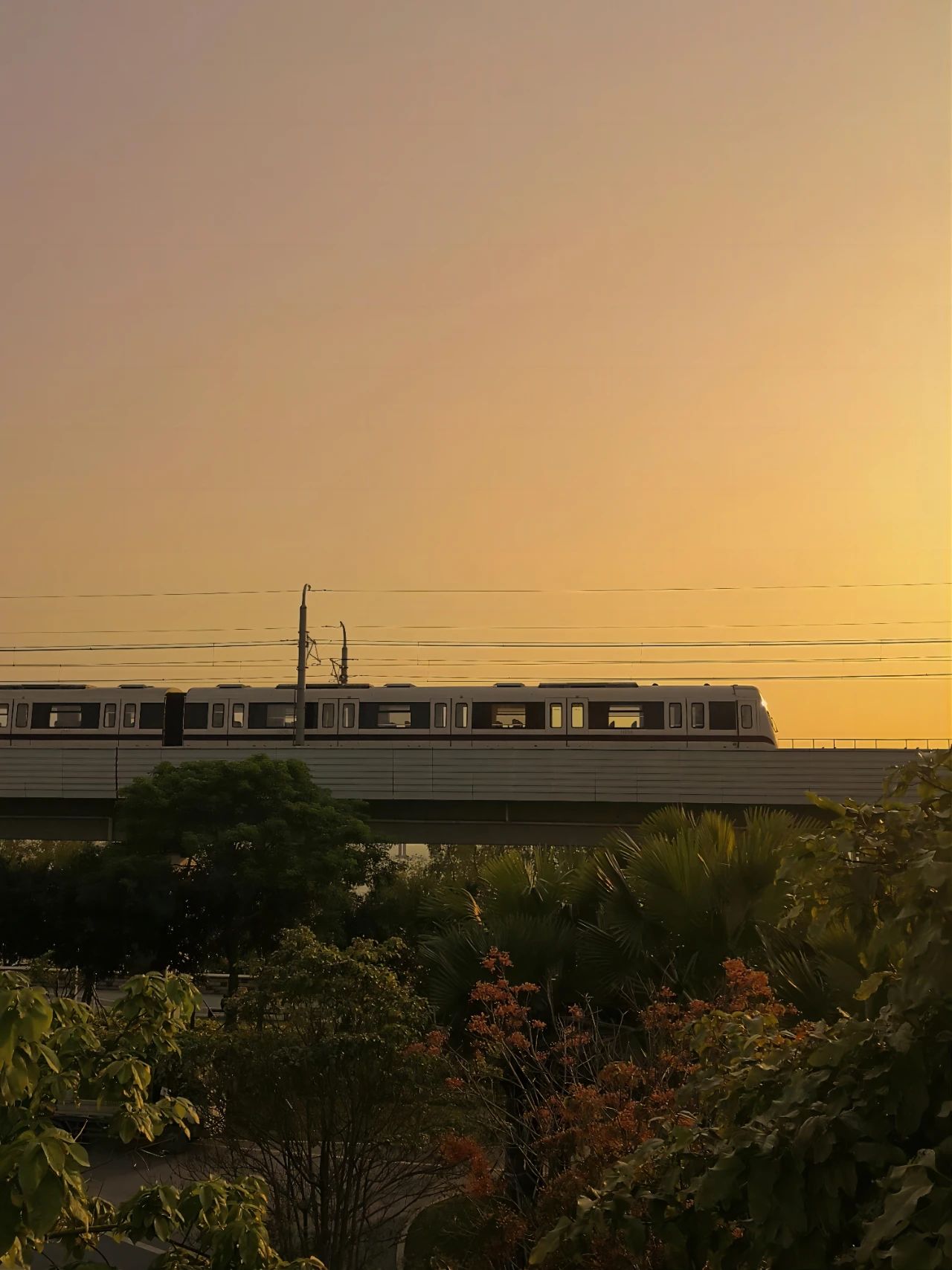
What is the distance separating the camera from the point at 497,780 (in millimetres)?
34000

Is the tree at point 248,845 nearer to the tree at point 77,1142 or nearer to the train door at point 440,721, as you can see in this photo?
the train door at point 440,721

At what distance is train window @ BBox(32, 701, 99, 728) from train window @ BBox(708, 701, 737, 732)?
19.3 metres

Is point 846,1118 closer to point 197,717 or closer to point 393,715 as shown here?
point 393,715

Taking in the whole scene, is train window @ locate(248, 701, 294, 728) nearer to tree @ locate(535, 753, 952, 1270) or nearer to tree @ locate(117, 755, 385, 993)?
tree @ locate(117, 755, 385, 993)

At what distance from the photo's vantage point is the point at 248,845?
27.9 metres

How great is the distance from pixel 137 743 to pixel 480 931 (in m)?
27.6

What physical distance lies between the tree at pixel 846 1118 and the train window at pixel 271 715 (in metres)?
33.7

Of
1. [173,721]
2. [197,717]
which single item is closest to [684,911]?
[197,717]

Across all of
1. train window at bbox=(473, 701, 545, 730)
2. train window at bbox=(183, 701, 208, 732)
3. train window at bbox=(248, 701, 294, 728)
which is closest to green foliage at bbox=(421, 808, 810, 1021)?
train window at bbox=(473, 701, 545, 730)

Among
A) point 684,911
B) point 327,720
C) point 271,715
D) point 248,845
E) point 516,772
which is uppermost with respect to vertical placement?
point 271,715

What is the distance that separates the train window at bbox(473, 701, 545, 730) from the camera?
3666 centimetres

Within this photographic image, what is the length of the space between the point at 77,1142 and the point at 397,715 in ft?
108

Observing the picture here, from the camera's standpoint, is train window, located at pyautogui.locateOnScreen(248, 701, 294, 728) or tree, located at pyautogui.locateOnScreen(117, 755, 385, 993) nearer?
tree, located at pyautogui.locateOnScreen(117, 755, 385, 993)

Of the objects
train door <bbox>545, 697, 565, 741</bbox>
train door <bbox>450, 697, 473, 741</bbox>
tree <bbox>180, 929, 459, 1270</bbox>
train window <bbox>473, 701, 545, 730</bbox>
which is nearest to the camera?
tree <bbox>180, 929, 459, 1270</bbox>
